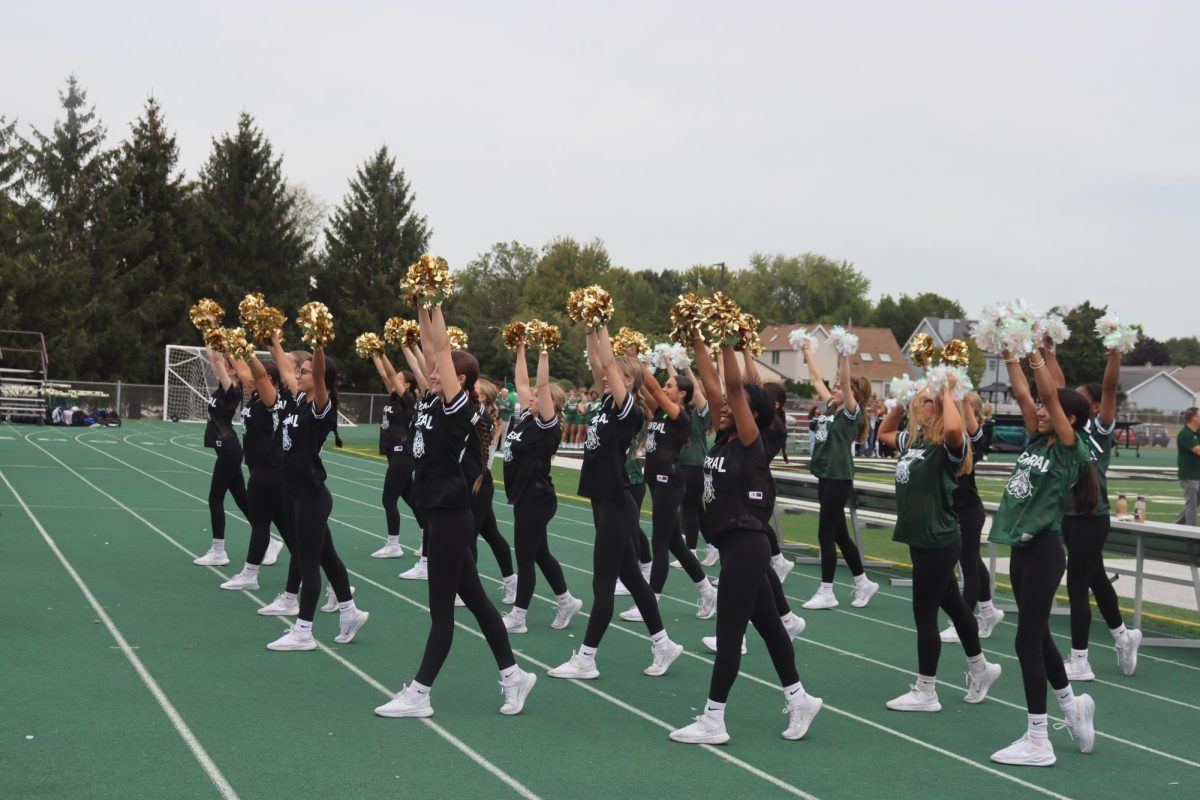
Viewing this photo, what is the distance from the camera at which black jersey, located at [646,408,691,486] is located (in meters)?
8.88

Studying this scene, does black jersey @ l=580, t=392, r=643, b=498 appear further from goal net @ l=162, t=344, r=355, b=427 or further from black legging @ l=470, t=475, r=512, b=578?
goal net @ l=162, t=344, r=355, b=427

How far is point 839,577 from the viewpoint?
12.1 meters

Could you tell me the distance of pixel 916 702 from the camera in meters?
6.67

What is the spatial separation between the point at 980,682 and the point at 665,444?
3.08 metres

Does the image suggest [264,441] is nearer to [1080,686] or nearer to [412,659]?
[412,659]

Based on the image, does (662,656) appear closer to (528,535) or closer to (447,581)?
(528,535)

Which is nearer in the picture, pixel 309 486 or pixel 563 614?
pixel 309 486

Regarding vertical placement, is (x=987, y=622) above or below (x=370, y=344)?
below

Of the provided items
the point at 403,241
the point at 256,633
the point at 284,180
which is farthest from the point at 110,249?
the point at 256,633

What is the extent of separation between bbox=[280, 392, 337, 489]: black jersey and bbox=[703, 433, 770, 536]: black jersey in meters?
2.85

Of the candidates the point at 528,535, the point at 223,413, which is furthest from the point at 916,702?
the point at 223,413

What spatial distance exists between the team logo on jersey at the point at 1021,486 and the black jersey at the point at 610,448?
2.28 m

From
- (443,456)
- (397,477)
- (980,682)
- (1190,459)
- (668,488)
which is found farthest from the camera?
(1190,459)

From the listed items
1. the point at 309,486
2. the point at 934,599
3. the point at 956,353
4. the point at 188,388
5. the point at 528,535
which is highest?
the point at 956,353
